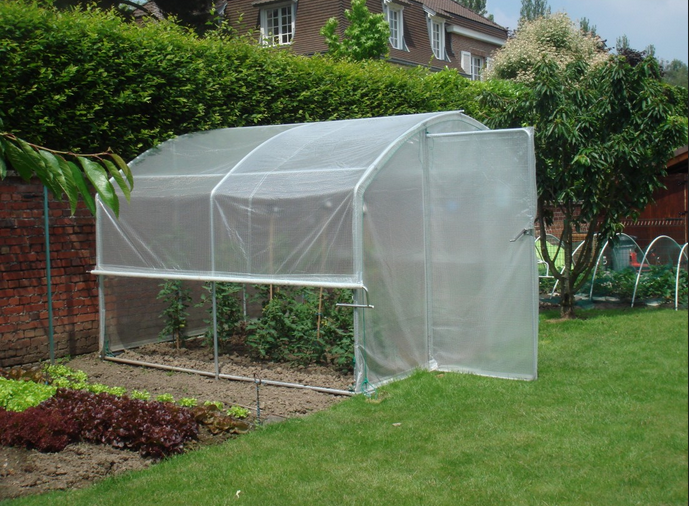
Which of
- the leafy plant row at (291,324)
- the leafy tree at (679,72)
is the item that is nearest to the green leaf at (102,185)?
the leafy tree at (679,72)

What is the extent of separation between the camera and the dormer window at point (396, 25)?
2927 cm

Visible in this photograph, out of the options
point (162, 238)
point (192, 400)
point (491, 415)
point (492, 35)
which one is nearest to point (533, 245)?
point (491, 415)

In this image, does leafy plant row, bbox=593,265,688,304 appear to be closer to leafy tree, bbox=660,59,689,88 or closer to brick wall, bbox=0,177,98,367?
brick wall, bbox=0,177,98,367

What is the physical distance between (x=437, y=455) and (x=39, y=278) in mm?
5710

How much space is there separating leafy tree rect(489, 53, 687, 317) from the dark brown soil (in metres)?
4.77

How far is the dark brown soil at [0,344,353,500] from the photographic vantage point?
5125mm

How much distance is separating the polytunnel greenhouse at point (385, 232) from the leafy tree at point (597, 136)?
1.97 metres

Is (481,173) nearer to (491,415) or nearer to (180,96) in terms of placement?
(491,415)

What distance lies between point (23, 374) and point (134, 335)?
2.27m

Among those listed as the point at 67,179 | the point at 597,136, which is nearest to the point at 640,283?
the point at 597,136

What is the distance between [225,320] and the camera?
8.91 meters

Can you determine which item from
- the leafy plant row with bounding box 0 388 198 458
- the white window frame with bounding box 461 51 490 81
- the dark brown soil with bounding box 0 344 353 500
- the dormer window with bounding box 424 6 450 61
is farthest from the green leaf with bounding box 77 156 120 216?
the dormer window with bounding box 424 6 450 61

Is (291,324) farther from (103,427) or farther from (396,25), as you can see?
(396,25)

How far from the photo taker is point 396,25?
29672mm
